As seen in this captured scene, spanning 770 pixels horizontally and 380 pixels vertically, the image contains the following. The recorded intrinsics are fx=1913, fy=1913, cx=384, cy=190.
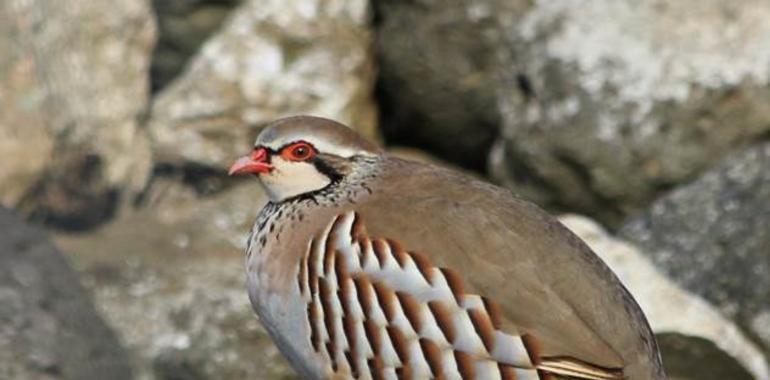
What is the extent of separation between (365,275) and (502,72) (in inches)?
175

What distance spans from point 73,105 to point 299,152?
4.41 meters

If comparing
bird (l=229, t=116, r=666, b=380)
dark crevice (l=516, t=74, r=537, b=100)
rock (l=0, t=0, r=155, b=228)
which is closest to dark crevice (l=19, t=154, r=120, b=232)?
rock (l=0, t=0, r=155, b=228)

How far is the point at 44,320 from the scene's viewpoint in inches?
229

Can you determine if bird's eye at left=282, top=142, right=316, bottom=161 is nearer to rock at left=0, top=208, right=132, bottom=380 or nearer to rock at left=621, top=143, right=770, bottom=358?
rock at left=0, top=208, right=132, bottom=380

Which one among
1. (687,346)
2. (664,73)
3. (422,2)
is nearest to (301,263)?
(687,346)

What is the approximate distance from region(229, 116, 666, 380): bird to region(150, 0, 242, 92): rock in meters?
4.88

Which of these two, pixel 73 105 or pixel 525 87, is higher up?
pixel 525 87

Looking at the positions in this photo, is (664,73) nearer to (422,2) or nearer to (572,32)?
(572,32)

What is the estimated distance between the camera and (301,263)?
4.99 metres

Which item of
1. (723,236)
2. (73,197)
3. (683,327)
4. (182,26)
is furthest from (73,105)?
(683,327)

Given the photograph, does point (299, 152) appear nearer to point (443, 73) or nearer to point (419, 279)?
point (419, 279)

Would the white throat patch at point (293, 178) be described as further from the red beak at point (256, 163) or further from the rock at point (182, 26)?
the rock at point (182, 26)

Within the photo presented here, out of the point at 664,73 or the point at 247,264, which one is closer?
the point at 247,264

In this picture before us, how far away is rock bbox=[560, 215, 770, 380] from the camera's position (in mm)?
6414
